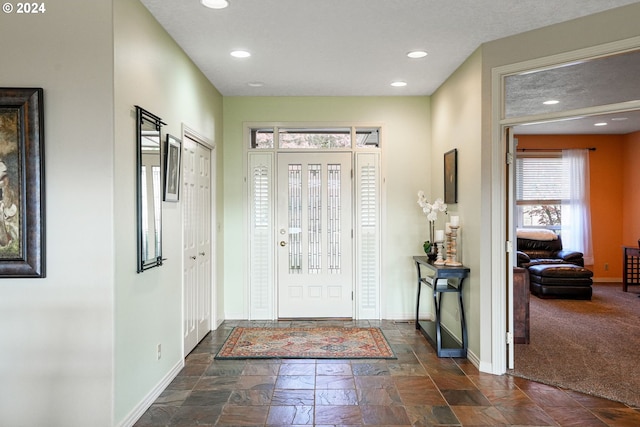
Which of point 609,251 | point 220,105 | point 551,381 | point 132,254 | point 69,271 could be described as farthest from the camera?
point 609,251

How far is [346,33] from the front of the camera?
11.2ft

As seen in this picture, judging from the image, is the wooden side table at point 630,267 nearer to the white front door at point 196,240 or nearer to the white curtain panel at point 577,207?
the white curtain panel at point 577,207

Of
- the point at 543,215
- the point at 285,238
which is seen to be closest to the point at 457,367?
the point at 285,238

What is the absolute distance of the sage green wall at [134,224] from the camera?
256 centimetres

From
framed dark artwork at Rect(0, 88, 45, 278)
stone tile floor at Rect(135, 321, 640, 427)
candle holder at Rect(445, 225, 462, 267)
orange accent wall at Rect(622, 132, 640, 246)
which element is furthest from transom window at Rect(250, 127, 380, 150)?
orange accent wall at Rect(622, 132, 640, 246)

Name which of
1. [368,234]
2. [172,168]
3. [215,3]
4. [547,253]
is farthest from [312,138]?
[547,253]

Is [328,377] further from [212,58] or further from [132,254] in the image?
[212,58]

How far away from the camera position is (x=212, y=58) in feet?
13.0

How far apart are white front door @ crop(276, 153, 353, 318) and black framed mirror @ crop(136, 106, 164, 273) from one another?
2.35 meters

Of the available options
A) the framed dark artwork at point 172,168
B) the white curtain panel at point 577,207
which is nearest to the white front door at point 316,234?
the framed dark artwork at point 172,168

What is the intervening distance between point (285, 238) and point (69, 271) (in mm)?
3052

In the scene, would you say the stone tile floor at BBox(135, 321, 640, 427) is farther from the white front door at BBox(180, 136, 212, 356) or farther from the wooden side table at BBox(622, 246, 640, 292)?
the wooden side table at BBox(622, 246, 640, 292)

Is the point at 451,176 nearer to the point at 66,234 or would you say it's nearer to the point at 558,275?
the point at 558,275

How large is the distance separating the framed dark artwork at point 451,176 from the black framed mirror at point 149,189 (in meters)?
2.74
